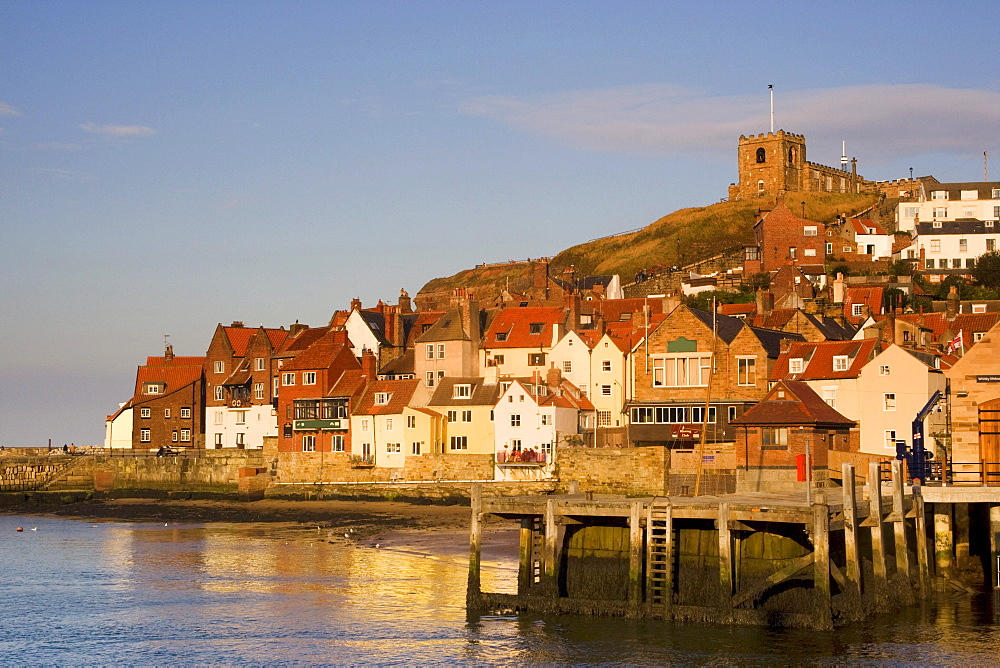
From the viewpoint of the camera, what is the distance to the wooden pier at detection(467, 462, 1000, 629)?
33750 millimetres

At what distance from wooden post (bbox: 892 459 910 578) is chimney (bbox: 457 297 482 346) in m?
51.2

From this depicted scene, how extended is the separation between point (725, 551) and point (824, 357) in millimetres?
37469

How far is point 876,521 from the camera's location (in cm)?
3469

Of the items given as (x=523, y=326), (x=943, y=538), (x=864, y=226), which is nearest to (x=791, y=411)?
(x=943, y=538)

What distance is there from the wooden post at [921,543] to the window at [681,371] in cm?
3583

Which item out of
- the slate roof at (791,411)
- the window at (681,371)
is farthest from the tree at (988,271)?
the slate roof at (791,411)

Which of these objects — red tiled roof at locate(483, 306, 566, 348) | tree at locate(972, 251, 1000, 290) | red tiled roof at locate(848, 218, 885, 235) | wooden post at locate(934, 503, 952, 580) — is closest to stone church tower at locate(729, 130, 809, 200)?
red tiled roof at locate(848, 218, 885, 235)

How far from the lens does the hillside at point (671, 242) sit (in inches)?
5413

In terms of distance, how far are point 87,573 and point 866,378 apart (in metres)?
38.0

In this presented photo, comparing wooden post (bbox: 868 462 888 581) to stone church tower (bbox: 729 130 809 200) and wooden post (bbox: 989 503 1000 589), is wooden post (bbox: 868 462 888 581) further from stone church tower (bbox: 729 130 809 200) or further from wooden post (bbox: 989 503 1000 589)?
stone church tower (bbox: 729 130 809 200)

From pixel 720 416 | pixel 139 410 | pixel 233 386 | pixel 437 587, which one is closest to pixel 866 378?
→ pixel 720 416

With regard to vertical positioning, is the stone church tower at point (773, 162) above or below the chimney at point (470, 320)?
above

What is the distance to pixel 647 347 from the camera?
252 feet

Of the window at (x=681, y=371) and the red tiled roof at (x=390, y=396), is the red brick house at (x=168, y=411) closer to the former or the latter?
the red tiled roof at (x=390, y=396)
